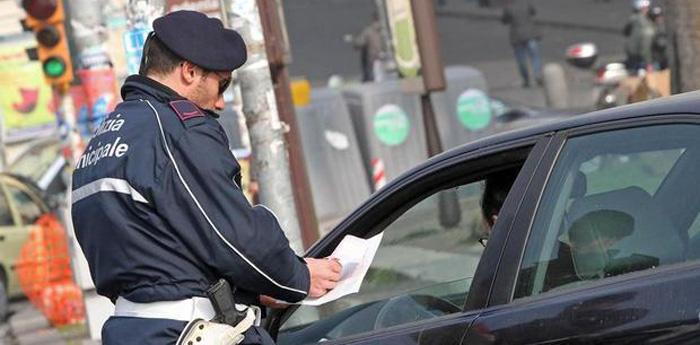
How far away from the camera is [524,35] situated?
83.9ft

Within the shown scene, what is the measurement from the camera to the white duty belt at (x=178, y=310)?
11.1ft

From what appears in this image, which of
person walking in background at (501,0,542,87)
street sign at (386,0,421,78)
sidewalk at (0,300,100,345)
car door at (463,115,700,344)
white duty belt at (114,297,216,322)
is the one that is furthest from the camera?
person walking in background at (501,0,542,87)

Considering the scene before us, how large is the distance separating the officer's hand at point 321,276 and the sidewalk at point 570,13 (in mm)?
32076

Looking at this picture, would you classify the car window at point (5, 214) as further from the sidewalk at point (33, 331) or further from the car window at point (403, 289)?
the car window at point (403, 289)

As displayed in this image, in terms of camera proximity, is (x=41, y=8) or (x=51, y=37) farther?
(x=51, y=37)

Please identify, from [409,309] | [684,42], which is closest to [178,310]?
[409,309]

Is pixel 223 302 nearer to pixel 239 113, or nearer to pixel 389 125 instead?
pixel 239 113

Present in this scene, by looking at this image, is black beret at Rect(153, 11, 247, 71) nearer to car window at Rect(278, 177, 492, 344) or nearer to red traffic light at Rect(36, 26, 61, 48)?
car window at Rect(278, 177, 492, 344)

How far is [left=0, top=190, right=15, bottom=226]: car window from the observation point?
50.1ft

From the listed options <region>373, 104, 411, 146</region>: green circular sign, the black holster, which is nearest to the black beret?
the black holster

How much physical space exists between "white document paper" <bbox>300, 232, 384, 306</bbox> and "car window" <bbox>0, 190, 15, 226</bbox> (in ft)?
39.2

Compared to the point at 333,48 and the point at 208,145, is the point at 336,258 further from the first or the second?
the point at 333,48

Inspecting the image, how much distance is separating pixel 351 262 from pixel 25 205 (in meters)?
12.5

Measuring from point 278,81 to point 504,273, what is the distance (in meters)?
5.94
